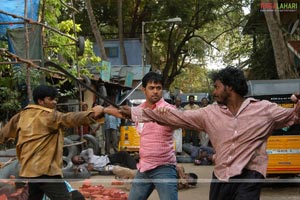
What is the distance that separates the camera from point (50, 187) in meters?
4.35

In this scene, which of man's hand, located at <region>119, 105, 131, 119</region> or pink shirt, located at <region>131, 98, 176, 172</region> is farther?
pink shirt, located at <region>131, 98, 176, 172</region>

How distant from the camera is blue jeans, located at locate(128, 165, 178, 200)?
13.7 feet

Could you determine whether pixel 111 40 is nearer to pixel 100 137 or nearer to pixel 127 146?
pixel 100 137

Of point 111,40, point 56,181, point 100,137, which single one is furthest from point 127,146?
point 111,40

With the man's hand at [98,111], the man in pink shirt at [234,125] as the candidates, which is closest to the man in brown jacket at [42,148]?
the man's hand at [98,111]

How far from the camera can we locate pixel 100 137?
1527 centimetres

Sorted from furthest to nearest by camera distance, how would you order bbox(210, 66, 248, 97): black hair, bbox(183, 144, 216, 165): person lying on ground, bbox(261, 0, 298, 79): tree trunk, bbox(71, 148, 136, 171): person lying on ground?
bbox(183, 144, 216, 165): person lying on ground, bbox(261, 0, 298, 79): tree trunk, bbox(71, 148, 136, 171): person lying on ground, bbox(210, 66, 248, 97): black hair

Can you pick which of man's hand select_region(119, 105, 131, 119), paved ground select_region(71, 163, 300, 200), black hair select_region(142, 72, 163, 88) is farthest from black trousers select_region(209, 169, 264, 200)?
paved ground select_region(71, 163, 300, 200)

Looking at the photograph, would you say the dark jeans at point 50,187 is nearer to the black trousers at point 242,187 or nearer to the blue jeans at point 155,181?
the blue jeans at point 155,181

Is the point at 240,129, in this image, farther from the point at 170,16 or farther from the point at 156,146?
the point at 170,16

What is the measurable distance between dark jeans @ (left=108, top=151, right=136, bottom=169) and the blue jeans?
548cm

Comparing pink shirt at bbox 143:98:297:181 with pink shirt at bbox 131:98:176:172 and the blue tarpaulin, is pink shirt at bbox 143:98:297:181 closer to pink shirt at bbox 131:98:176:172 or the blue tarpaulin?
pink shirt at bbox 131:98:176:172

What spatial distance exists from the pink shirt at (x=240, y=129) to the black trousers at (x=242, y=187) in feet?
0.12

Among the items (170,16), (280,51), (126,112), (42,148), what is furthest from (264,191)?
(170,16)
